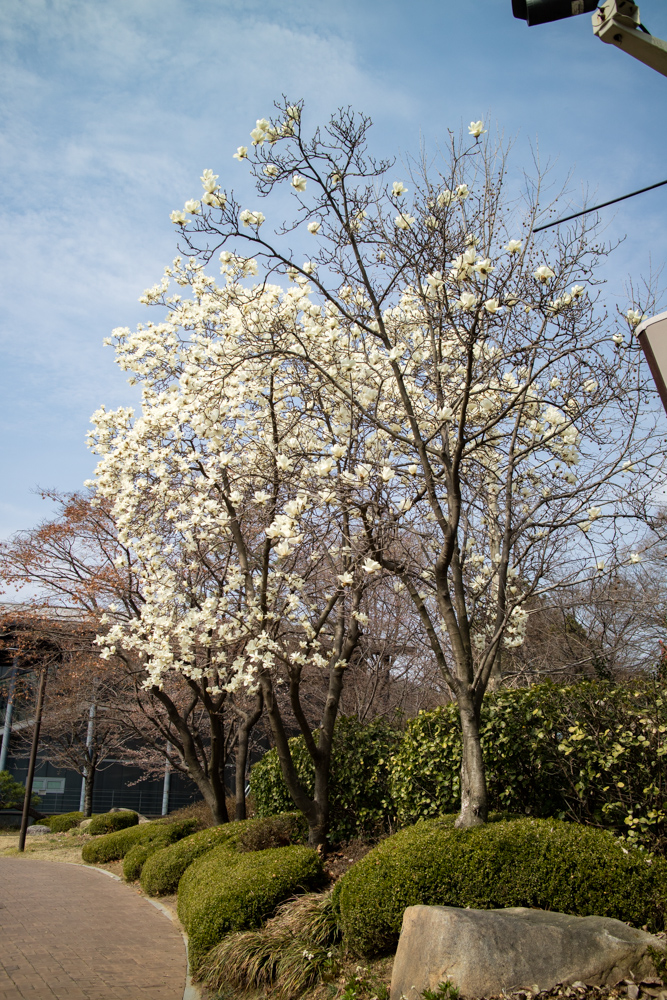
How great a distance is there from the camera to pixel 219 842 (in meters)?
8.77

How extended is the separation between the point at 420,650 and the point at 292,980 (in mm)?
7813

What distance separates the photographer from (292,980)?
197 inches

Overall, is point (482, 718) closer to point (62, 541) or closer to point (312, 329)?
point (312, 329)

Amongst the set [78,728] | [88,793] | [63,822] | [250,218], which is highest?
[250,218]

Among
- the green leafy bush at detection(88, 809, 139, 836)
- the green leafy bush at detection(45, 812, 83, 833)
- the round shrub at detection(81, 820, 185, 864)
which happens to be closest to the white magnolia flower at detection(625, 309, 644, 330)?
the round shrub at detection(81, 820, 185, 864)

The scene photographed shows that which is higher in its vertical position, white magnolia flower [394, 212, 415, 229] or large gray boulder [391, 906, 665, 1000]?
white magnolia flower [394, 212, 415, 229]

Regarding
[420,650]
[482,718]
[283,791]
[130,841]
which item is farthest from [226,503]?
[130,841]

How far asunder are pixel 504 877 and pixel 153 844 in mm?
8035

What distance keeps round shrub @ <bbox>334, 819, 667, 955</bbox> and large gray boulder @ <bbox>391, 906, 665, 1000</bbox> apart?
1.14 feet

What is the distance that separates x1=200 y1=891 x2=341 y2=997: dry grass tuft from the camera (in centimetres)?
509

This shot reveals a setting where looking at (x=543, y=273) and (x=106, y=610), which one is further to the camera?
(x=106, y=610)

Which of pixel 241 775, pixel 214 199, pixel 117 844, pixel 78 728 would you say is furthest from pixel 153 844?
pixel 78 728

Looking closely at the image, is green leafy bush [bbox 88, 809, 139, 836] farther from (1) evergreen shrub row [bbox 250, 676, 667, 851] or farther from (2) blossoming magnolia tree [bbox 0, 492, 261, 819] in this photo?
(1) evergreen shrub row [bbox 250, 676, 667, 851]

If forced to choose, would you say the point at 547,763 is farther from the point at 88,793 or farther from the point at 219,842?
the point at 88,793
